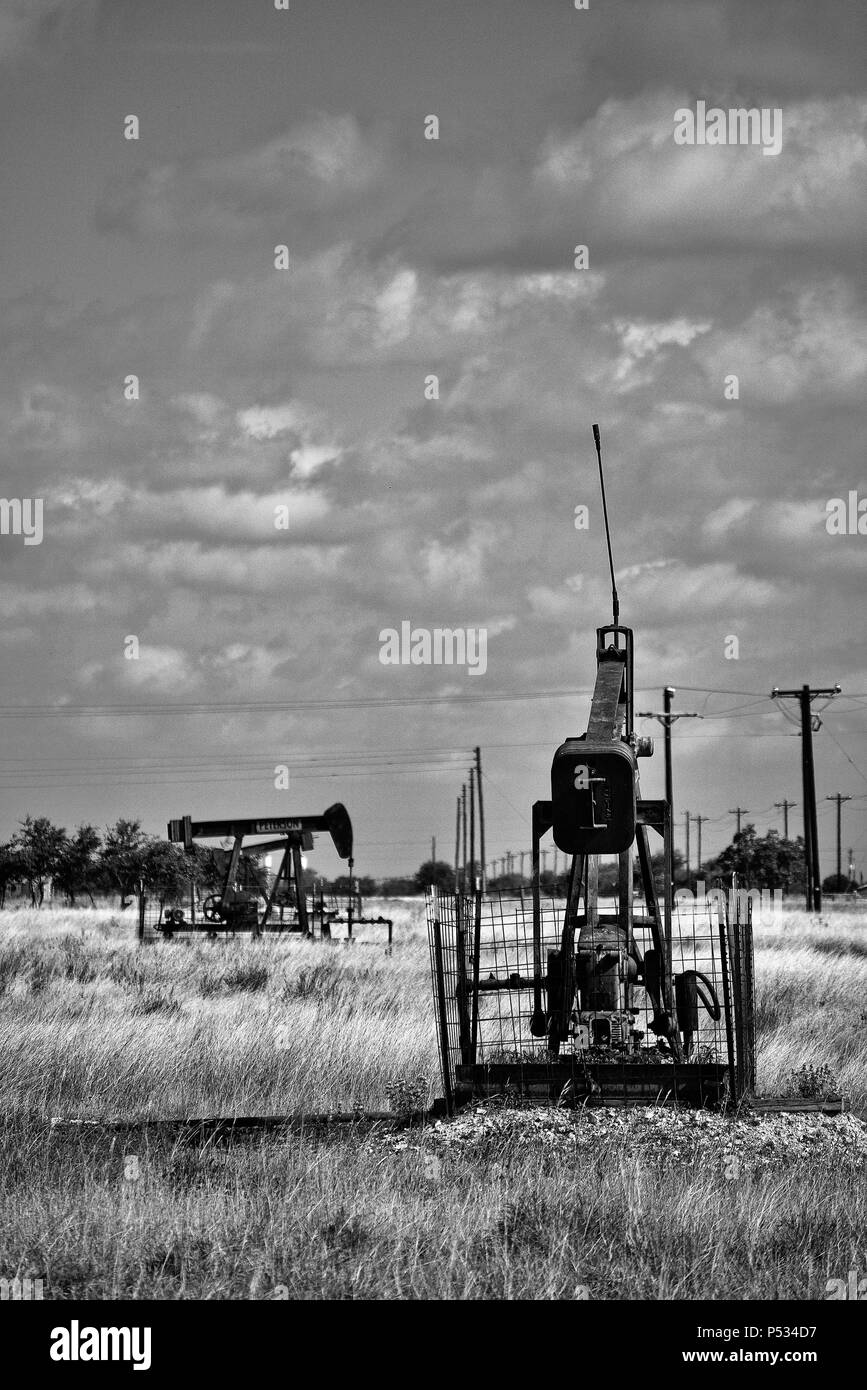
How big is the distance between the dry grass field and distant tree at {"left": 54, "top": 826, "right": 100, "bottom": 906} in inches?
2448

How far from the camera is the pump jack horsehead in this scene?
9.11m

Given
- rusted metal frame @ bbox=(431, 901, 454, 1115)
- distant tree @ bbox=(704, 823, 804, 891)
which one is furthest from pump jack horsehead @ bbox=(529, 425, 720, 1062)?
distant tree @ bbox=(704, 823, 804, 891)

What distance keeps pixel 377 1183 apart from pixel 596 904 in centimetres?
251

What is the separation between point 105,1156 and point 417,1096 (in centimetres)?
227

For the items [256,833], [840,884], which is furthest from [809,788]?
[840,884]

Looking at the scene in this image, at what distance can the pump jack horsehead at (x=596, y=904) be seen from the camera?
9.11 metres

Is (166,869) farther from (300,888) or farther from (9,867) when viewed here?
(300,888)

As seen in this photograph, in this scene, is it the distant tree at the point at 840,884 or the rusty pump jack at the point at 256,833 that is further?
the distant tree at the point at 840,884

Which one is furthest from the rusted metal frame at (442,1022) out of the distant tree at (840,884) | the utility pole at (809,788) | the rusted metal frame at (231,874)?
the distant tree at (840,884)

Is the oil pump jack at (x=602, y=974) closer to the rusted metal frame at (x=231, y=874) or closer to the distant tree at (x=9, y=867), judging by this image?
the rusted metal frame at (x=231, y=874)

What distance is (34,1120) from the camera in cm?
969

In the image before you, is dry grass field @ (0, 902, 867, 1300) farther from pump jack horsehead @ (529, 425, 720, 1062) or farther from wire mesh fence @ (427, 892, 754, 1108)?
pump jack horsehead @ (529, 425, 720, 1062)

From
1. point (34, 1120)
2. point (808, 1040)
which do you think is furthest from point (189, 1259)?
point (808, 1040)

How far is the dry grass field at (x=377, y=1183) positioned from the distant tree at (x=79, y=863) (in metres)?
62.2
